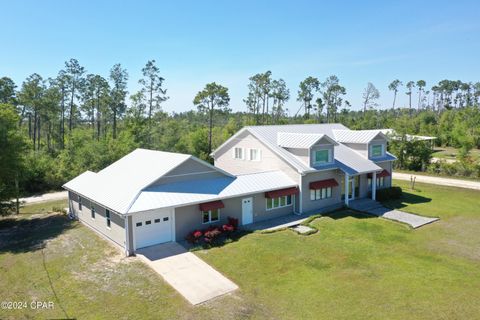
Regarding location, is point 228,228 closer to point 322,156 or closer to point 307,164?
point 307,164

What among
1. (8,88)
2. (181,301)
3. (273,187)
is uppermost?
(8,88)

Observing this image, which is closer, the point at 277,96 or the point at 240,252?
the point at 240,252

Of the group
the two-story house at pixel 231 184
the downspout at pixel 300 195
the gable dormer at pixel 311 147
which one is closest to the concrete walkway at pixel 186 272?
the two-story house at pixel 231 184

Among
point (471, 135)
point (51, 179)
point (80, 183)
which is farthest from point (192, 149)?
point (471, 135)

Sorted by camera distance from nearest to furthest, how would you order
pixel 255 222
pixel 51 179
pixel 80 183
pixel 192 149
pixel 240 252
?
pixel 240 252 < pixel 255 222 < pixel 80 183 < pixel 51 179 < pixel 192 149

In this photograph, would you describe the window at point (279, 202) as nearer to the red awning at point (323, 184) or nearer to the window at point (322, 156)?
the red awning at point (323, 184)

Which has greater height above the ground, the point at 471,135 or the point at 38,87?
the point at 38,87

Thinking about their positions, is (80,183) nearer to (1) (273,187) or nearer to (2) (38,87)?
(1) (273,187)

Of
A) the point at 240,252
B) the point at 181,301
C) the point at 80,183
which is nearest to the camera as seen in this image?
the point at 181,301
